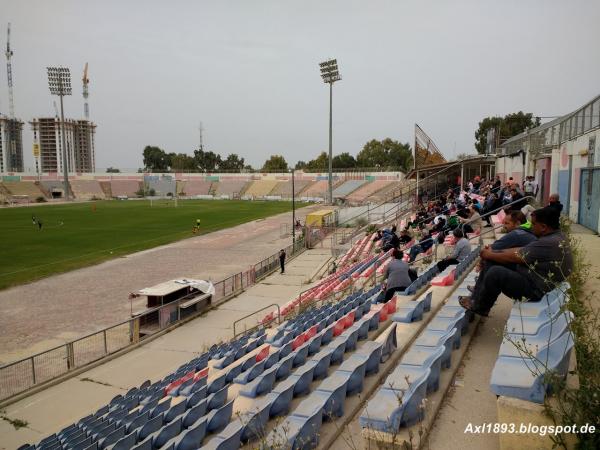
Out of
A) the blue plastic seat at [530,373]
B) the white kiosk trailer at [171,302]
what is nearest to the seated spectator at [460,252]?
the blue plastic seat at [530,373]

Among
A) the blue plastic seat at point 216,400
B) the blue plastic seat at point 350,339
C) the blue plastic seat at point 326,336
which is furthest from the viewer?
the blue plastic seat at point 326,336

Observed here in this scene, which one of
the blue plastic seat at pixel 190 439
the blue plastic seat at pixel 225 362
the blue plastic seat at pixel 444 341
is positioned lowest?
the blue plastic seat at pixel 225 362

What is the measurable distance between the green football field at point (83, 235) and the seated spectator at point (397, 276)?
65.8 feet

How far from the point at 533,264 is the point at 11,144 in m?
180

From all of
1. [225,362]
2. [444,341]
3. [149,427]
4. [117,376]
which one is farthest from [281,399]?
[117,376]

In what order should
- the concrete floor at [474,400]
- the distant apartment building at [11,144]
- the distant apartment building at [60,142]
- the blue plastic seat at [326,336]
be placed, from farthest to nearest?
the distant apartment building at [60,142], the distant apartment building at [11,144], the blue plastic seat at [326,336], the concrete floor at [474,400]

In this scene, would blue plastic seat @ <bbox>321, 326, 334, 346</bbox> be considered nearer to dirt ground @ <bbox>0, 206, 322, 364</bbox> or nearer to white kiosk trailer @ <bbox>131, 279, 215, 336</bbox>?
white kiosk trailer @ <bbox>131, 279, 215, 336</bbox>

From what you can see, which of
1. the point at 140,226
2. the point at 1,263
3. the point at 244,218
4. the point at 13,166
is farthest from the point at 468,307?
the point at 13,166

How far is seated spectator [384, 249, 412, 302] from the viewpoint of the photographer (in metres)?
8.88

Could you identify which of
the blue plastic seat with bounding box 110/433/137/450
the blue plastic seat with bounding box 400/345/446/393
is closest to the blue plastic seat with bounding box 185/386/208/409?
the blue plastic seat with bounding box 110/433/137/450

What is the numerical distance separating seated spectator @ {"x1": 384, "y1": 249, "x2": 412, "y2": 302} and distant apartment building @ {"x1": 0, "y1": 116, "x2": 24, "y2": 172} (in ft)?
538

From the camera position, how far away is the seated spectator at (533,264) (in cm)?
479

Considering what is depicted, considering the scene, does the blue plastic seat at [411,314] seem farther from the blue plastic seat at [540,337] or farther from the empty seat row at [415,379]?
the blue plastic seat at [540,337]

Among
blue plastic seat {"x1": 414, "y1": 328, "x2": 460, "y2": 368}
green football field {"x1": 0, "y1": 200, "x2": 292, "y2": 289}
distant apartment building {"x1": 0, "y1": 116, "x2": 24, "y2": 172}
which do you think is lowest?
green football field {"x1": 0, "y1": 200, "x2": 292, "y2": 289}
